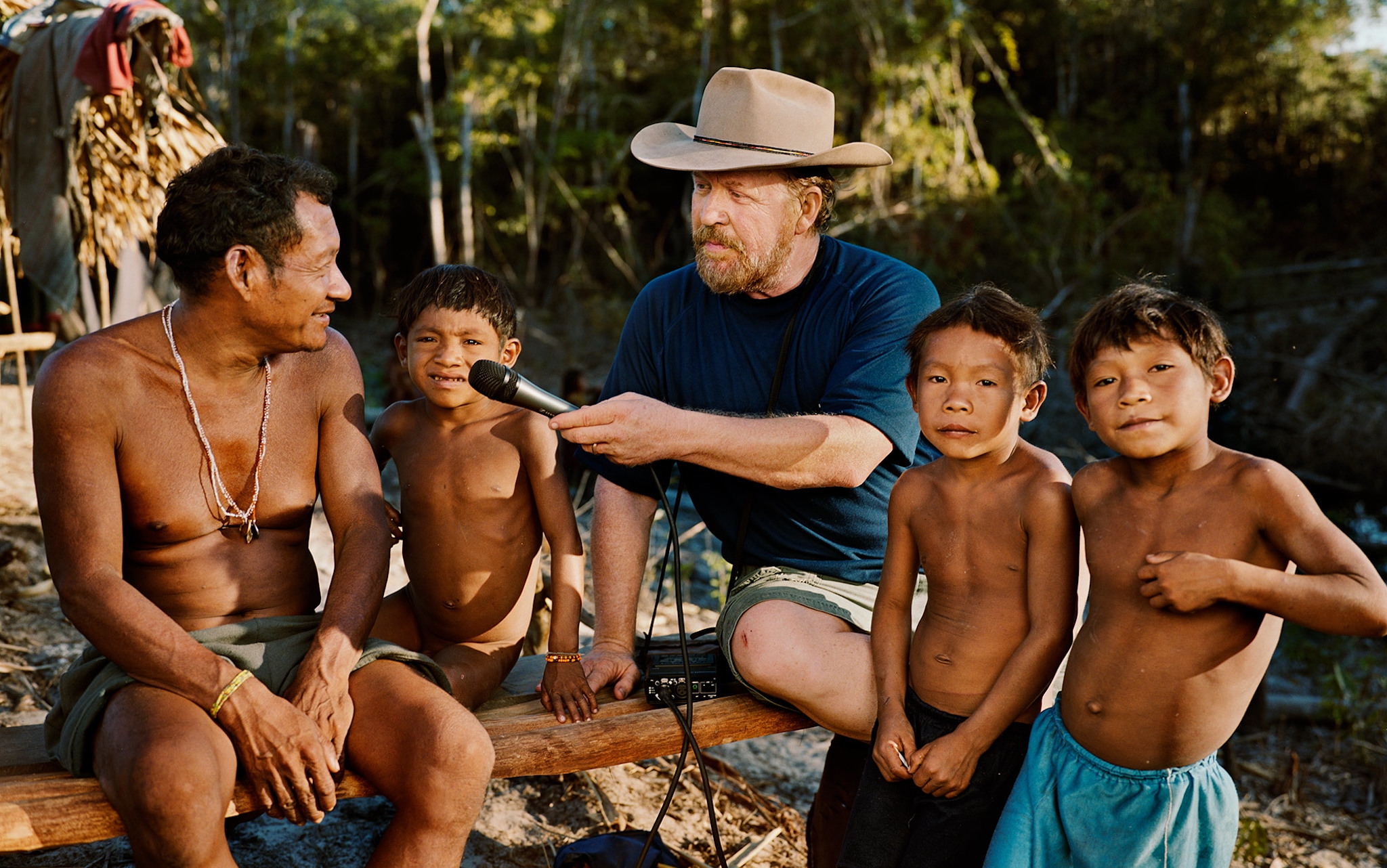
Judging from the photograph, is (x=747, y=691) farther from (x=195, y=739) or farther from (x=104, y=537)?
(x=104, y=537)

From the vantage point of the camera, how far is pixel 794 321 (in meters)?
3.12

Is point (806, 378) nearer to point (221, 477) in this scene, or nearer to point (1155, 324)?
point (1155, 324)

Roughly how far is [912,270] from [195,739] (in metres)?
2.25

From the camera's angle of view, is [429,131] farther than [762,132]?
Yes

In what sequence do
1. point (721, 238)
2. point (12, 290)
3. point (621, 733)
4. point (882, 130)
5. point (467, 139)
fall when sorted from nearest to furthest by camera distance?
point (621, 733) → point (721, 238) → point (12, 290) → point (882, 130) → point (467, 139)

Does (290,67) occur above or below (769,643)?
above

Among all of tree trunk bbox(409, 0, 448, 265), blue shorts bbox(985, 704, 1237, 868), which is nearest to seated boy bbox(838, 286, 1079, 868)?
blue shorts bbox(985, 704, 1237, 868)

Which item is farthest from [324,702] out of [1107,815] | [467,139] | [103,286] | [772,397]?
[467,139]

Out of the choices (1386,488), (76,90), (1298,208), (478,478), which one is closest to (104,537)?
(478,478)

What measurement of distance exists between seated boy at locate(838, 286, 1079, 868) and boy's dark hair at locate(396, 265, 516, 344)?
3.80ft

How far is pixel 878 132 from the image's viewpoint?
15672 millimetres

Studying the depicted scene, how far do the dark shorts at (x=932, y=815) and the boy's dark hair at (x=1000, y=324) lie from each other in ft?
2.73

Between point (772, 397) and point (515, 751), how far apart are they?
1230 mm

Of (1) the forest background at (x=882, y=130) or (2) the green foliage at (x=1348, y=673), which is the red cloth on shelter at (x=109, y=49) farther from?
(1) the forest background at (x=882, y=130)
